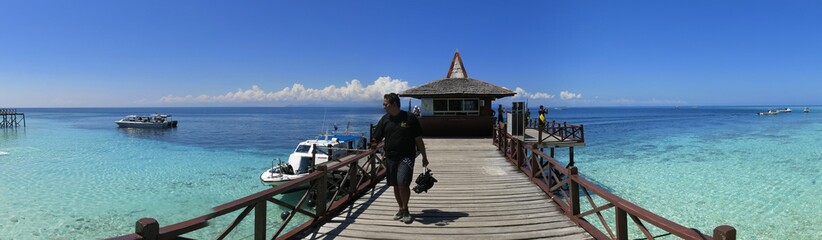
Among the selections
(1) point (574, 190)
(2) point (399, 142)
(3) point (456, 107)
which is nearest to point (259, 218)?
(2) point (399, 142)

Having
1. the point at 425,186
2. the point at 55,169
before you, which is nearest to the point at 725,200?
the point at 425,186

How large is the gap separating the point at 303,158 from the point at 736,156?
30425 mm

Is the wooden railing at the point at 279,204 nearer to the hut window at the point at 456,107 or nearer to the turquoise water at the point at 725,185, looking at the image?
the turquoise water at the point at 725,185

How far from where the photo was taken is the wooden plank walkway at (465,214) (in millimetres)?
5699

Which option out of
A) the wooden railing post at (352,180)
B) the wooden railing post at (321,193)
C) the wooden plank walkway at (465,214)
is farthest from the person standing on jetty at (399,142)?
the wooden railing post at (352,180)

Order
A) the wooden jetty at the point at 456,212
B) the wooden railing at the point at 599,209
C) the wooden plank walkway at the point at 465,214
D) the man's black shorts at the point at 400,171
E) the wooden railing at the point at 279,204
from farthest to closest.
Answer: the man's black shorts at the point at 400,171 → the wooden plank walkway at the point at 465,214 → the wooden jetty at the point at 456,212 → the wooden railing at the point at 599,209 → the wooden railing at the point at 279,204

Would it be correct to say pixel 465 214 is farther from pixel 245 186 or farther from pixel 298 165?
pixel 245 186

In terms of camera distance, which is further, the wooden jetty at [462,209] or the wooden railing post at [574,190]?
the wooden railing post at [574,190]

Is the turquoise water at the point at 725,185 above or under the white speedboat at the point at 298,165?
under

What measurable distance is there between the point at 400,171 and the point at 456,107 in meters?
15.4

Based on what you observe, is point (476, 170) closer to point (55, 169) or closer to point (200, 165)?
point (200, 165)

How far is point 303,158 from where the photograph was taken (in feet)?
61.6

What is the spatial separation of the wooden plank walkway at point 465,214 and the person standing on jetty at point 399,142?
57 centimetres

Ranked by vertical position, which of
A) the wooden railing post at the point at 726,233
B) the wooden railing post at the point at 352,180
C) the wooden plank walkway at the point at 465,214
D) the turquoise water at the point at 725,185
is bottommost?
the turquoise water at the point at 725,185
